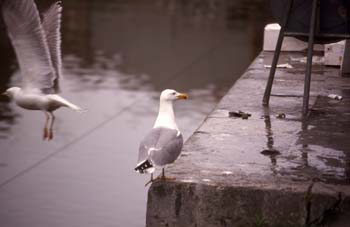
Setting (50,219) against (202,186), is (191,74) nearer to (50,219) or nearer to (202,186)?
(50,219)

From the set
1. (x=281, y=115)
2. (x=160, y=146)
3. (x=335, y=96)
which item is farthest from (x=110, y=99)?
(x=160, y=146)

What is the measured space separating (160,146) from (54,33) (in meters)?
2.02

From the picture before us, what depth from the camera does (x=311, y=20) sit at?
6582 mm

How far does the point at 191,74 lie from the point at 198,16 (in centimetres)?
701

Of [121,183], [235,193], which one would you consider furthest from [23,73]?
[121,183]

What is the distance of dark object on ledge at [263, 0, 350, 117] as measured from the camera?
6.61 metres

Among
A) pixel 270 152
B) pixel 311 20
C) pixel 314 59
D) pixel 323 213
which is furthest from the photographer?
pixel 314 59

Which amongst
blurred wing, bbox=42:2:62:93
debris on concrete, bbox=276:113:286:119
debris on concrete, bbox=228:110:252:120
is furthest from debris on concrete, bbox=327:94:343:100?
blurred wing, bbox=42:2:62:93

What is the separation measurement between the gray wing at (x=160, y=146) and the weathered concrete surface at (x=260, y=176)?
462 mm

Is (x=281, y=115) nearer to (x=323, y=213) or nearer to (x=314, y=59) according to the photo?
(x=323, y=213)

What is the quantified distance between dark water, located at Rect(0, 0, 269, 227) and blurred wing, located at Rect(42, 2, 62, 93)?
0.16 metres

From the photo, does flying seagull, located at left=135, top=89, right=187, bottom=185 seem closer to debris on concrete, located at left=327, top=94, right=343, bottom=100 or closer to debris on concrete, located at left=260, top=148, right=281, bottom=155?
debris on concrete, located at left=260, top=148, right=281, bottom=155

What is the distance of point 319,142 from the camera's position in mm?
5367

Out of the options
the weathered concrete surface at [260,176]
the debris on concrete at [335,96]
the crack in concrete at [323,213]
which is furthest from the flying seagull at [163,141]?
the debris on concrete at [335,96]
